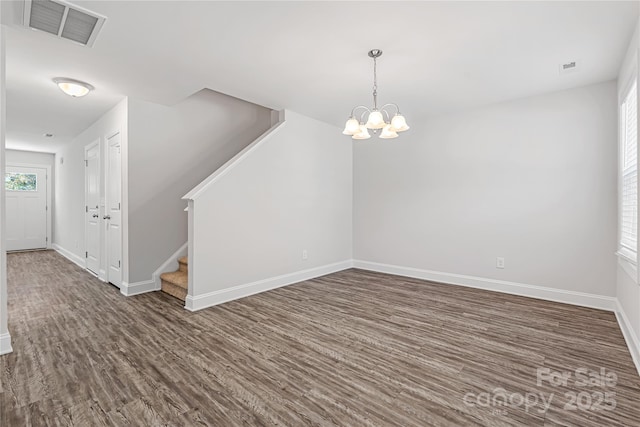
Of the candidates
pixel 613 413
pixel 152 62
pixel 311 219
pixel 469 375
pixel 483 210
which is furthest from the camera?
pixel 311 219

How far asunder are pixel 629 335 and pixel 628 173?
1.43 meters

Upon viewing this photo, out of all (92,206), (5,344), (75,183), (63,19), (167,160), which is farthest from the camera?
(75,183)

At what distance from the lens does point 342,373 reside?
7.00 ft

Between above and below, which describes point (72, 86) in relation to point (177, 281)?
above

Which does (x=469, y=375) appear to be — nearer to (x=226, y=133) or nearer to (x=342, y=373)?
(x=342, y=373)

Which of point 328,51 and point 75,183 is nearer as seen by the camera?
point 328,51

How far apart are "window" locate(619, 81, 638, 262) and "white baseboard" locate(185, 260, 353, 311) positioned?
365 cm

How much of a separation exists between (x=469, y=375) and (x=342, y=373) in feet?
2.83

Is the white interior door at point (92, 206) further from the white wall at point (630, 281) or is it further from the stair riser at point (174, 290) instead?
the white wall at point (630, 281)

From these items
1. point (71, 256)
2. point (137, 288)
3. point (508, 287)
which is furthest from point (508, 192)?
point (71, 256)

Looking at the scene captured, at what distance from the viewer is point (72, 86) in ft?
11.3

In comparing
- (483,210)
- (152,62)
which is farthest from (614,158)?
(152,62)

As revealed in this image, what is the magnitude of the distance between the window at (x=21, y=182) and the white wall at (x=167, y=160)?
6.36 metres

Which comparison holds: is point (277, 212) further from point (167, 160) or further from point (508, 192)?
point (508, 192)
